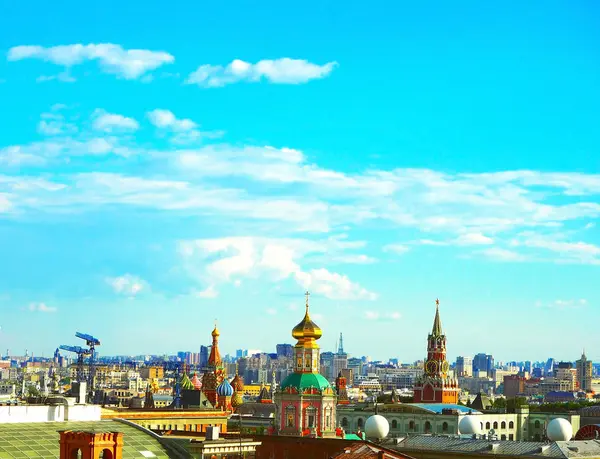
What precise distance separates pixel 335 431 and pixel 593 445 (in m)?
21.5

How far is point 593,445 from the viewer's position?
8156cm

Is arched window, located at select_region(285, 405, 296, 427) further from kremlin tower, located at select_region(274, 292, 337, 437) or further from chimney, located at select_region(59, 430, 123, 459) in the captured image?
chimney, located at select_region(59, 430, 123, 459)

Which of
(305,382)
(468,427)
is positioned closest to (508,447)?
(468,427)

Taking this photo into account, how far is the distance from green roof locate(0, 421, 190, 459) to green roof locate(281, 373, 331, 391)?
35.0 metres

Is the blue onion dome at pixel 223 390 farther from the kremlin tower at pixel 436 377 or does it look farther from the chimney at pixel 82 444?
the chimney at pixel 82 444

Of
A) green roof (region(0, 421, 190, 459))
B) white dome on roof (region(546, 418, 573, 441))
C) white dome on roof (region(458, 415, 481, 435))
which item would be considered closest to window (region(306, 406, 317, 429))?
white dome on roof (region(458, 415, 481, 435))

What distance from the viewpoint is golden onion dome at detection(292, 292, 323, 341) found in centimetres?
9794

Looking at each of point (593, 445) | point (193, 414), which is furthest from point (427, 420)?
point (593, 445)

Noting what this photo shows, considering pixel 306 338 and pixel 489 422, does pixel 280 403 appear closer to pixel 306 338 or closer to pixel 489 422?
pixel 306 338

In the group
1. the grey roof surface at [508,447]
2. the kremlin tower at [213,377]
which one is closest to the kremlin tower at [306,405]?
the grey roof surface at [508,447]

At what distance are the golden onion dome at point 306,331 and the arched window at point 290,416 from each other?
6.20 m

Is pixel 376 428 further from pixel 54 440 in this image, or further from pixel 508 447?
pixel 54 440

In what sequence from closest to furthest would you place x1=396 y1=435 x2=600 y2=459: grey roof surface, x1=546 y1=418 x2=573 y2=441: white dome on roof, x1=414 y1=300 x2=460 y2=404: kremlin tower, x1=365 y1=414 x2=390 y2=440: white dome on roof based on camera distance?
x1=396 y1=435 x2=600 y2=459: grey roof surface
x1=546 y1=418 x2=573 y2=441: white dome on roof
x1=365 y1=414 x2=390 y2=440: white dome on roof
x1=414 y1=300 x2=460 y2=404: kremlin tower

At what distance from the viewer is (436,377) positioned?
556 ft
